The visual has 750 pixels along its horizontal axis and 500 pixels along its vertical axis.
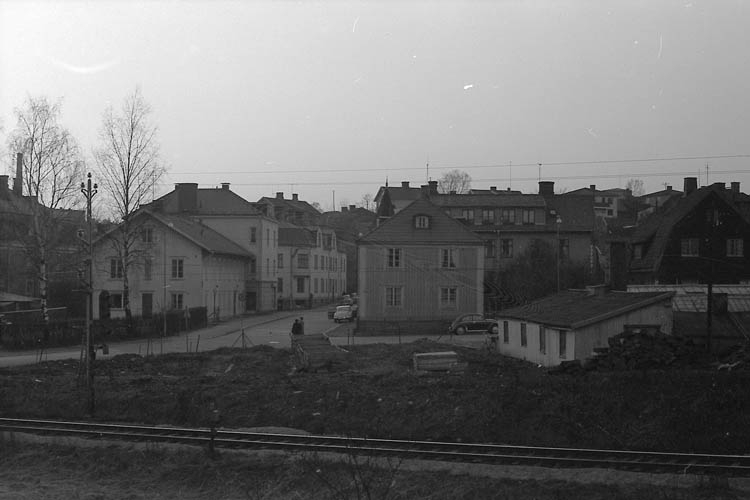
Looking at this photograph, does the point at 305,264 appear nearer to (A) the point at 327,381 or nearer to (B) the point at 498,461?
(A) the point at 327,381

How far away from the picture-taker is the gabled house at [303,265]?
80188 millimetres

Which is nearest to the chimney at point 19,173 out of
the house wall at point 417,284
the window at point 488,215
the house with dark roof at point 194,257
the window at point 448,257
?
the house with dark roof at point 194,257

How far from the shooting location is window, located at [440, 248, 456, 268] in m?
49.9

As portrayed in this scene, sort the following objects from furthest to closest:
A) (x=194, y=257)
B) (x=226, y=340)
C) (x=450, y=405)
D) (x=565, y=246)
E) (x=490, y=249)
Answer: (x=565, y=246) < (x=490, y=249) < (x=194, y=257) < (x=226, y=340) < (x=450, y=405)

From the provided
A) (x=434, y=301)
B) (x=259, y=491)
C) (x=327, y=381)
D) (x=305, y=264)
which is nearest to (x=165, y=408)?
(x=327, y=381)

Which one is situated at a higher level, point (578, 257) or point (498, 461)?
point (578, 257)

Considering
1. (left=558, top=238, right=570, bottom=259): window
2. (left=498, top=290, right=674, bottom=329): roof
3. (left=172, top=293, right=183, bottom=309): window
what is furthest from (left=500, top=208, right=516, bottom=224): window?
(left=498, top=290, right=674, bottom=329): roof

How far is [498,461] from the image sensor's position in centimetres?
1355

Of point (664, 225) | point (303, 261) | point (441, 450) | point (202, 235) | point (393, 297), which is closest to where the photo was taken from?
point (441, 450)

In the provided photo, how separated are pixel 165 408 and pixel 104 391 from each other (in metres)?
2.95

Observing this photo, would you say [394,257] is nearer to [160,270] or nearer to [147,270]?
[160,270]

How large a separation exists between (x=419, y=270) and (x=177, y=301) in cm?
1799

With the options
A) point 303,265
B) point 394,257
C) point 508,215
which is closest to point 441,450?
point 394,257

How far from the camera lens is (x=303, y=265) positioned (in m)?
82.7
